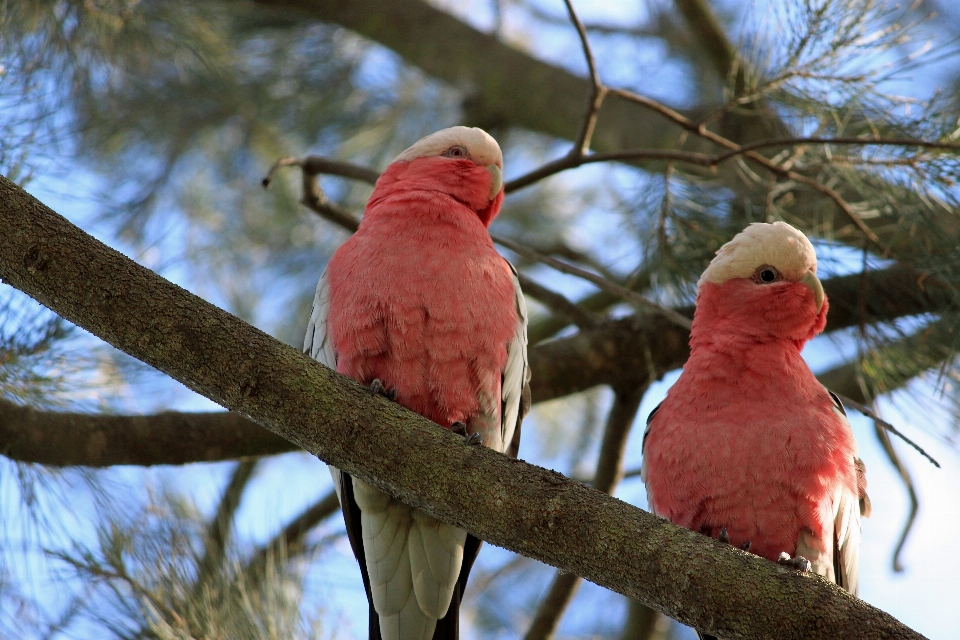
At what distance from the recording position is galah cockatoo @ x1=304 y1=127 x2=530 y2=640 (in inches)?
117

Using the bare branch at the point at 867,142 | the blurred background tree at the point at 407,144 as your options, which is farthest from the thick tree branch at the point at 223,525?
the bare branch at the point at 867,142

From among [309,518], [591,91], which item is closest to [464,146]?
[591,91]

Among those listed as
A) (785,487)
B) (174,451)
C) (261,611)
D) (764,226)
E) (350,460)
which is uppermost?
(764,226)

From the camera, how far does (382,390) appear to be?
2.89 metres

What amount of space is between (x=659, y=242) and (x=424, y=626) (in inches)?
72.1

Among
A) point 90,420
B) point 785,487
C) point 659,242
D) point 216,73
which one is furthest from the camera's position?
point 216,73

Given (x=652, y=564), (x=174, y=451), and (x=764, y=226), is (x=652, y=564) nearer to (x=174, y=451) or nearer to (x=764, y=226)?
(x=764, y=226)

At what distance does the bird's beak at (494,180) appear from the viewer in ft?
11.9

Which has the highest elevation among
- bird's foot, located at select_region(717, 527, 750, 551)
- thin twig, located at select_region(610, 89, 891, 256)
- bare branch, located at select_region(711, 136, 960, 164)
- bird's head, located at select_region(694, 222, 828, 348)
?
thin twig, located at select_region(610, 89, 891, 256)

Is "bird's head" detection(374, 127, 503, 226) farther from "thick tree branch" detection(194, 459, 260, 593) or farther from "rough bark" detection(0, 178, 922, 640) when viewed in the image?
"thick tree branch" detection(194, 459, 260, 593)

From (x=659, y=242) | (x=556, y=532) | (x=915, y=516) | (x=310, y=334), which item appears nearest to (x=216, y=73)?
(x=310, y=334)

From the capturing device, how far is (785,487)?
2.82 meters

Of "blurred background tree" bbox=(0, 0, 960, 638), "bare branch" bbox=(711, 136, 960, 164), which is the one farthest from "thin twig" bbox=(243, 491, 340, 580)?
"bare branch" bbox=(711, 136, 960, 164)

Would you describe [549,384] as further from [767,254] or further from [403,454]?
[403,454]
